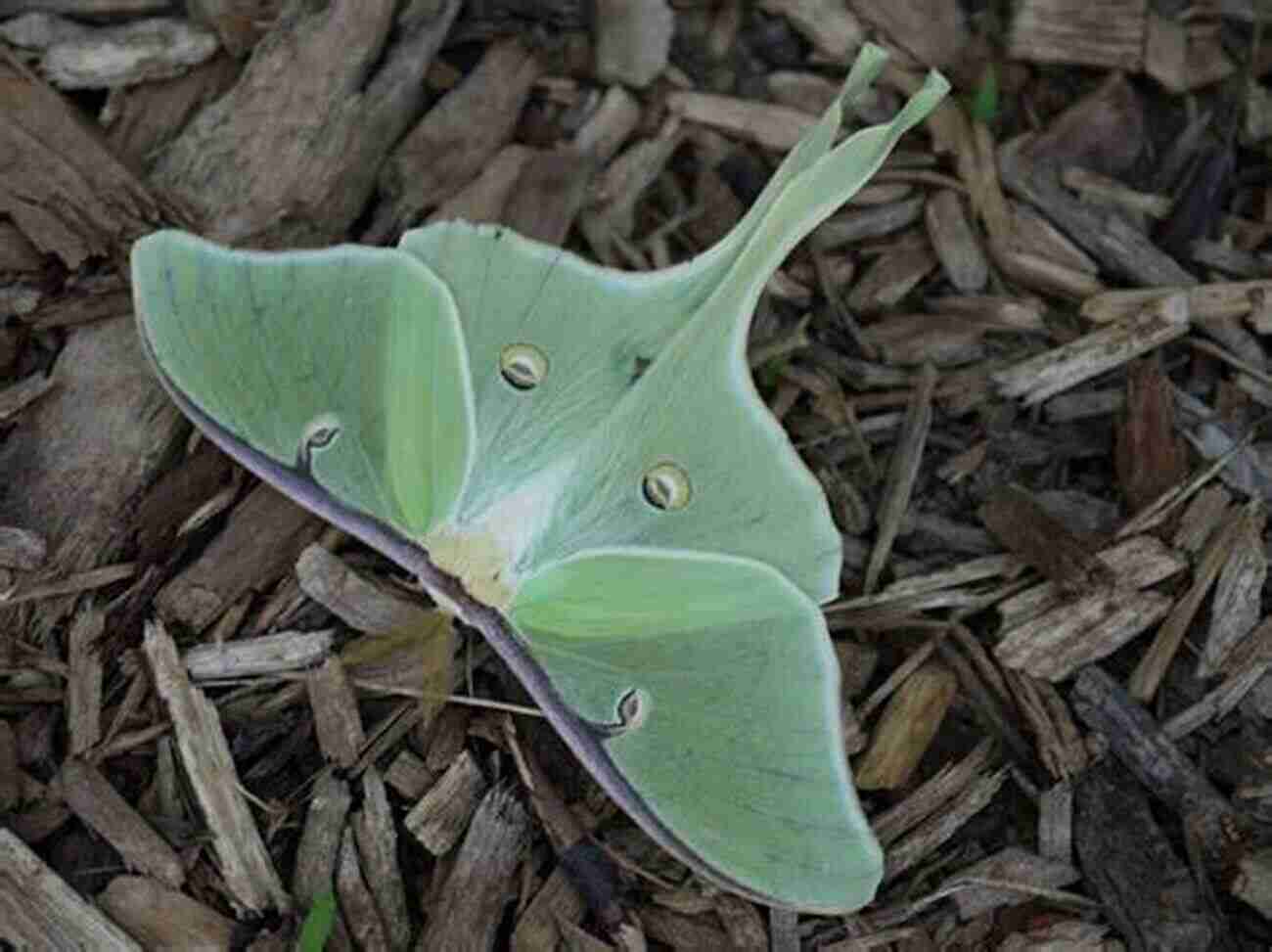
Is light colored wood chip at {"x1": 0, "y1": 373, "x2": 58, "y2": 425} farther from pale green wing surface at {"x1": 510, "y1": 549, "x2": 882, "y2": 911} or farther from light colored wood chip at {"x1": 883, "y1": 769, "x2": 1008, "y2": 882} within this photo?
light colored wood chip at {"x1": 883, "y1": 769, "x2": 1008, "y2": 882}

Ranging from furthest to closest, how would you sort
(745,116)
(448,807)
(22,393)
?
(745,116), (22,393), (448,807)

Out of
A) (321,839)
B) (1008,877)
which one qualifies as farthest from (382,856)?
(1008,877)

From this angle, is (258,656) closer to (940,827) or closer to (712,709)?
(712,709)

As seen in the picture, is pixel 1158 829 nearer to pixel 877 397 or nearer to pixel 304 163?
pixel 877 397

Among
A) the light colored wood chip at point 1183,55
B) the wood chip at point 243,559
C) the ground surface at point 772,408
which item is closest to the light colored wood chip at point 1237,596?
the ground surface at point 772,408

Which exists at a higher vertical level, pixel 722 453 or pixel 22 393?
pixel 22 393

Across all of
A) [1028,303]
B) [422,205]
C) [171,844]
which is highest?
[422,205]

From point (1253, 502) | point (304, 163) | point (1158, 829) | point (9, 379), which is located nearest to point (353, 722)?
point (9, 379)
